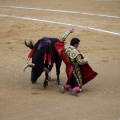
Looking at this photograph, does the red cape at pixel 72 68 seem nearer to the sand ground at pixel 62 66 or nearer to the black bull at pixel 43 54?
the black bull at pixel 43 54

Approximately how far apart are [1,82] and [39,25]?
6.92 metres

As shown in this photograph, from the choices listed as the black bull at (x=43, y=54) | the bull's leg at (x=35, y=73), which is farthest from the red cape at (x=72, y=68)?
the bull's leg at (x=35, y=73)

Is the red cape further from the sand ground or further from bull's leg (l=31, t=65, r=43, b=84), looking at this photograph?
bull's leg (l=31, t=65, r=43, b=84)

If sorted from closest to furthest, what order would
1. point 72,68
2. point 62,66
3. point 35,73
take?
point 72,68 → point 35,73 → point 62,66

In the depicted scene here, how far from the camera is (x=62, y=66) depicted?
12.9 meters

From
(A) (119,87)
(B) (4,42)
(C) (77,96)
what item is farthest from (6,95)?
(B) (4,42)

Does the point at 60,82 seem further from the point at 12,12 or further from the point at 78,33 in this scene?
the point at 12,12

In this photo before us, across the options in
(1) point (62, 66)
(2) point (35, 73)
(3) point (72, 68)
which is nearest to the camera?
(3) point (72, 68)

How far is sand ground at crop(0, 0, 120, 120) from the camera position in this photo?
9366 mm

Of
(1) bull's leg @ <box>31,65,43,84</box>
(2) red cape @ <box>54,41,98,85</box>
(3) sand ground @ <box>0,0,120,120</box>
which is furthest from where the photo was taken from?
(1) bull's leg @ <box>31,65,43,84</box>

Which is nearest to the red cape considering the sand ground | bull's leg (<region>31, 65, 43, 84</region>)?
the sand ground

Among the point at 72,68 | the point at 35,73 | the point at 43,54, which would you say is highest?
the point at 43,54

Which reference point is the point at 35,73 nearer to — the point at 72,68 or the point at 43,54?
the point at 43,54

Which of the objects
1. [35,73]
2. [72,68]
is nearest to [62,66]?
[35,73]
